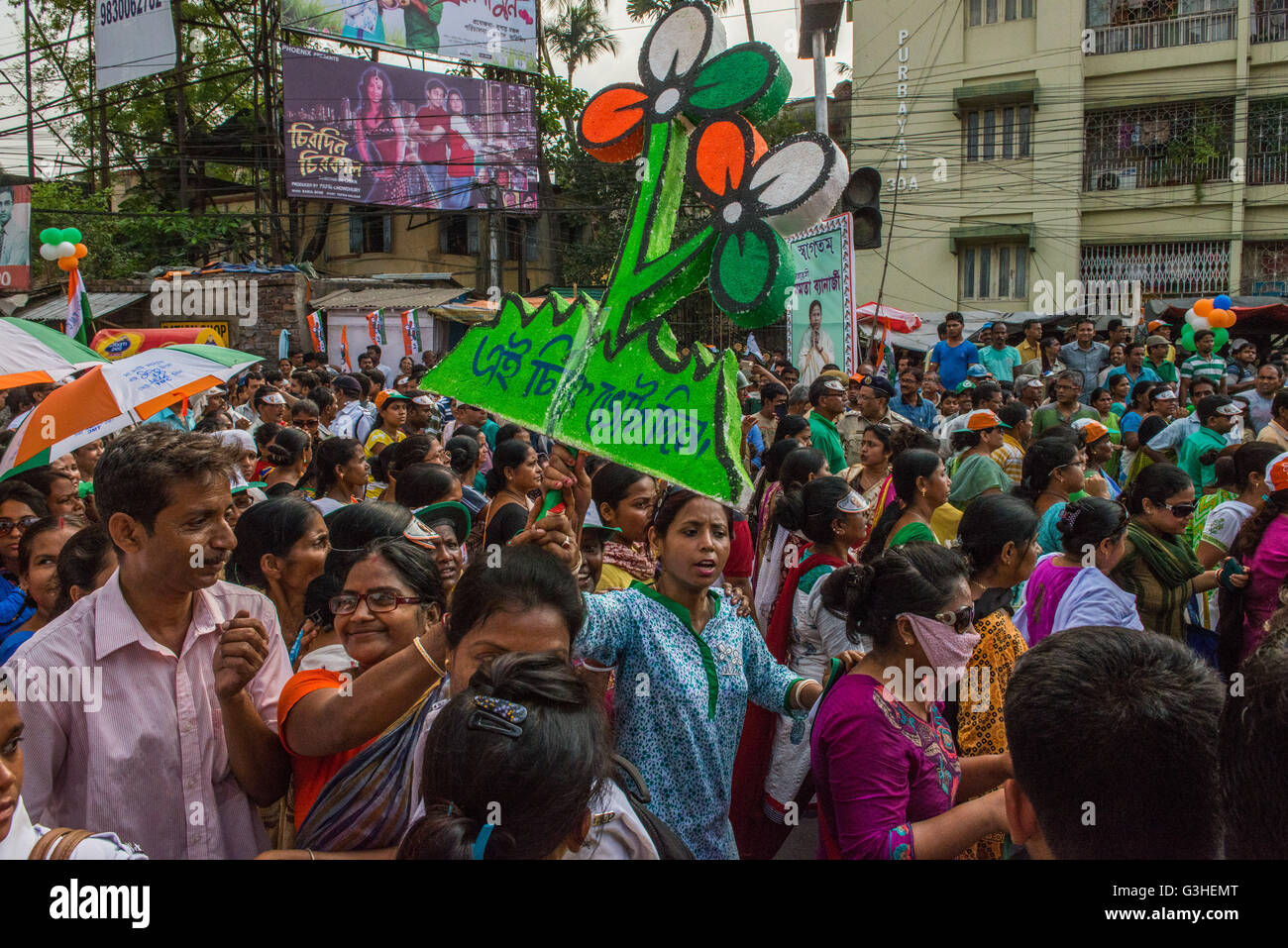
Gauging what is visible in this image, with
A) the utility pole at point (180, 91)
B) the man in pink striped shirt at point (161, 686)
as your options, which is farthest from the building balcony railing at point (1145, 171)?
the man in pink striped shirt at point (161, 686)

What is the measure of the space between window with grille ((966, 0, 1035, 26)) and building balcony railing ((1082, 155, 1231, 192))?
2946 mm

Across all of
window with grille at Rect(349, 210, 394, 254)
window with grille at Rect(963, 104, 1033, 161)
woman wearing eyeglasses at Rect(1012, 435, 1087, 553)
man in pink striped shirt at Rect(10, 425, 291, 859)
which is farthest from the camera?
window with grille at Rect(349, 210, 394, 254)

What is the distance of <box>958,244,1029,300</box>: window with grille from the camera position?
19.6 meters

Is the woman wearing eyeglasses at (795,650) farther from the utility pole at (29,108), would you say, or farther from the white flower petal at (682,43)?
the utility pole at (29,108)

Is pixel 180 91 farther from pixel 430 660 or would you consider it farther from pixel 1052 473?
pixel 430 660

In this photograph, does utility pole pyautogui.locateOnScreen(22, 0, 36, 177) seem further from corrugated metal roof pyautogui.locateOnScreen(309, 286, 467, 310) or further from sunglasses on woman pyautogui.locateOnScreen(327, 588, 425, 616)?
sunglasses on woman pyautogui.locateOnScreen(327, 588, 425, 616)

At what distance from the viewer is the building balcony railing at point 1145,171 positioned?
18.6 meters

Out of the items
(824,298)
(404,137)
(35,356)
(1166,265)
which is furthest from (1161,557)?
(404,137)

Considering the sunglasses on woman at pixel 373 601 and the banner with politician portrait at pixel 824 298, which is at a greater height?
the banner with politician portrait at pixel 824 298

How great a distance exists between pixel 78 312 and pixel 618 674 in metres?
6.81

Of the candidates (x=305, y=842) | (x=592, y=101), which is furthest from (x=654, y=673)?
(x=592, y=101)

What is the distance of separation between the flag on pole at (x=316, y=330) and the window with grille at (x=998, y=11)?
44.6ft

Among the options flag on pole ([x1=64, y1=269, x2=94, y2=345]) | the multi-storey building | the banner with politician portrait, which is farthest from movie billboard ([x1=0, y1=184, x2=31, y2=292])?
the banner with politician portrait

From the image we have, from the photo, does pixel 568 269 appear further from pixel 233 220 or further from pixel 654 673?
pixel 654 673
